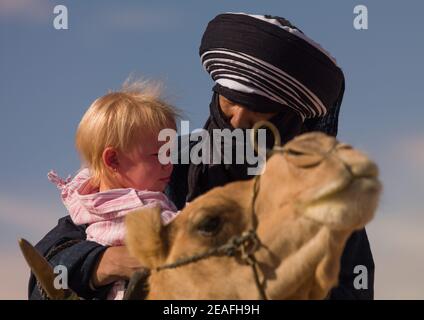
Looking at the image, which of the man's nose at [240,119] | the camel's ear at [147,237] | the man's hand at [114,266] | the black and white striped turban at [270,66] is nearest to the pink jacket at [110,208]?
the man's hand at [114,266]

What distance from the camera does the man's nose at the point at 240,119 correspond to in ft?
13.8

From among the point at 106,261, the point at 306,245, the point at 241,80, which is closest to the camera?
the point at 306,245

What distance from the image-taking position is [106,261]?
372cm

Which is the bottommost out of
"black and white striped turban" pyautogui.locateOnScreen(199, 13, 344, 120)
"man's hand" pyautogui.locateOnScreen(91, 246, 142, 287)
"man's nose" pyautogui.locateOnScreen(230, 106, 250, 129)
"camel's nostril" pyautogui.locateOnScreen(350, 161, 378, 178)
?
"man's hand" pyautogui.locateOnScreen(91, 246, 142, 287)

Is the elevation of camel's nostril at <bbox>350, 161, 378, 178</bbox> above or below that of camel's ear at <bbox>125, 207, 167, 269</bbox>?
above

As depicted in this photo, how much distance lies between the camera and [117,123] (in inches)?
168

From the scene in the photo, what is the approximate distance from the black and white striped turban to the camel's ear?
1.43 m

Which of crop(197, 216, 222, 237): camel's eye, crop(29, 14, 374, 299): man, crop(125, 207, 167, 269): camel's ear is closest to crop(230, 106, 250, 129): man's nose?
crop(29, 14, 374, 299): man

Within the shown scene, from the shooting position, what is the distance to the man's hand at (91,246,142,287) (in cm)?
356

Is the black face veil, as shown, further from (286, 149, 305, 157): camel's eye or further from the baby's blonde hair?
(286, 149, 305, 157): camel's eye

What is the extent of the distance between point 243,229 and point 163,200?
1.51 meters

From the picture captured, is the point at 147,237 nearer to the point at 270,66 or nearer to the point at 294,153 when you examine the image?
the point at 294,153
